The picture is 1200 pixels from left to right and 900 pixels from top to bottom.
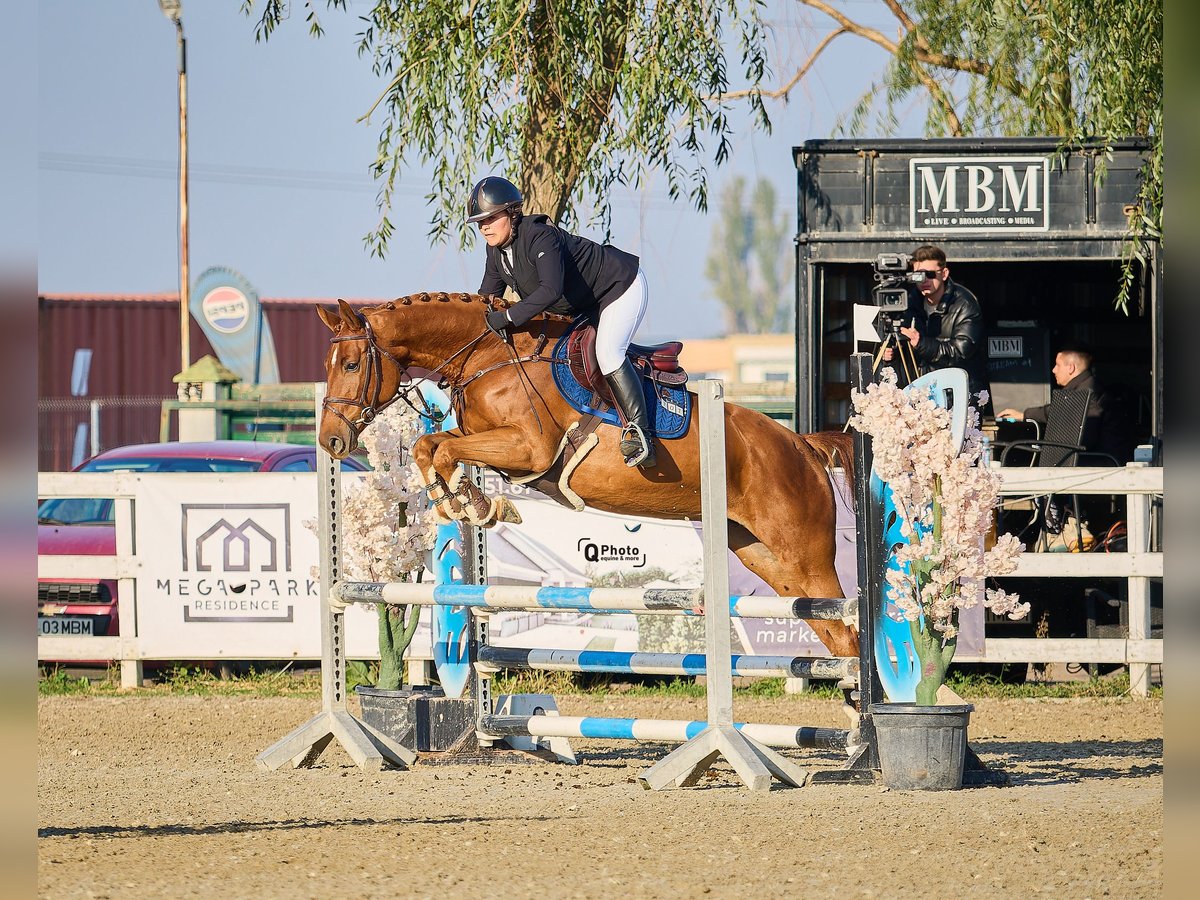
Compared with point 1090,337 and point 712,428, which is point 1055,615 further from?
point 712,428

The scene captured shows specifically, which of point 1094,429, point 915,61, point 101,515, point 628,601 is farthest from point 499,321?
point 915,61

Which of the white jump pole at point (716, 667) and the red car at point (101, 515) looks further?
the red car at point (101, 515)

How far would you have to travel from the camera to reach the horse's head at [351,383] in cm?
580

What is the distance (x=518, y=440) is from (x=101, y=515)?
5248 mm

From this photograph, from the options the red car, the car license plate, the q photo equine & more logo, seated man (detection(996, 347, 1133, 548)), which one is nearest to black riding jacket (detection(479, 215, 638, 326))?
the q photo equine & more logo

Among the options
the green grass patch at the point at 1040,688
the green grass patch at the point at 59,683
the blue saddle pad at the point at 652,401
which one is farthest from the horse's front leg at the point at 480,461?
the green grass patch at the point at 59,683

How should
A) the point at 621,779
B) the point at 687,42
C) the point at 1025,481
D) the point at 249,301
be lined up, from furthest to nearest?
the point at 249,301 → the point at 687,42 → the point at 1025,481 → the point at 621,779

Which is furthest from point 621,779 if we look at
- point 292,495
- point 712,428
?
point 292,495

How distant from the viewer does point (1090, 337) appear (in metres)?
11.9

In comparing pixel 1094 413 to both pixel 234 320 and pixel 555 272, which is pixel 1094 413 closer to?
pixel 555 272

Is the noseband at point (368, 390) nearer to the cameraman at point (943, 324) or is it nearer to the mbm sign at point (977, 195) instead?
the cameraman at point (943, 324)

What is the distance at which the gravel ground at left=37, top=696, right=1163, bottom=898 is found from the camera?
147 inches

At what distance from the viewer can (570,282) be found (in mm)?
5930

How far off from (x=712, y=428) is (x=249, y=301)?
25.6m
